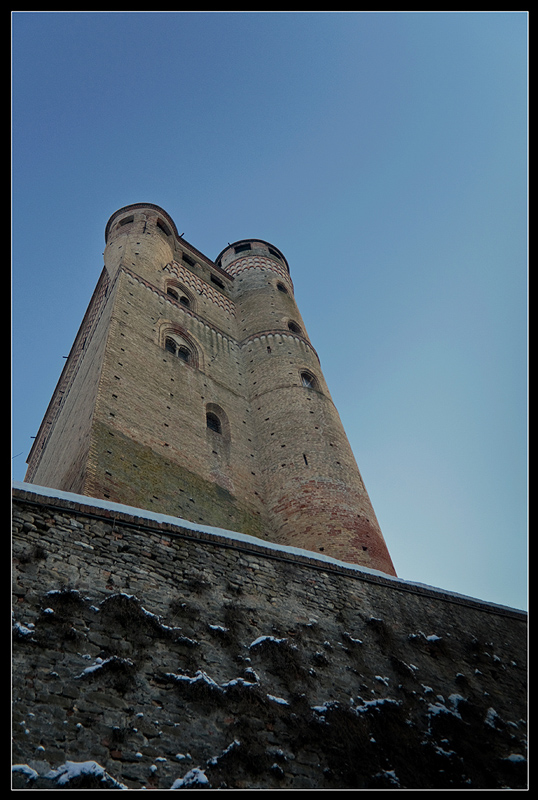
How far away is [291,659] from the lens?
527cm

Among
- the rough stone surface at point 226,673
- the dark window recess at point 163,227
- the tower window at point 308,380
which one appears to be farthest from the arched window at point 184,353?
the rough stone surface at point 226,673

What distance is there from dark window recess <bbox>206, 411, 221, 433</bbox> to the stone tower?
4cm

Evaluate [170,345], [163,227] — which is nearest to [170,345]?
[170,345]

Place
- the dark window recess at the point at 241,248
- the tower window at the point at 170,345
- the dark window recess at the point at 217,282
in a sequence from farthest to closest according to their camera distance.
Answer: the dark window recess at the point at 241,248, the dark window recess at the point at 217,282, the tower window at the point at 170,345

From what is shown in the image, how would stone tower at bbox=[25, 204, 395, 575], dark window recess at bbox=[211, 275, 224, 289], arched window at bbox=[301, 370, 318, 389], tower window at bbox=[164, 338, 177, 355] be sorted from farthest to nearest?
dark window recess at bbox=[211, 275, 224, 289] → arched window at bbox=[301, 370, 318, 389] → tower window at bbox=[164, 338, 177, 355] → stone tower at bbox=[25, 204, 395, 575]

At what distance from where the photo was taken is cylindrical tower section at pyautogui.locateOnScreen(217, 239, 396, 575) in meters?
10.8

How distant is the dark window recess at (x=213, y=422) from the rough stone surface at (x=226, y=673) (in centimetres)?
692

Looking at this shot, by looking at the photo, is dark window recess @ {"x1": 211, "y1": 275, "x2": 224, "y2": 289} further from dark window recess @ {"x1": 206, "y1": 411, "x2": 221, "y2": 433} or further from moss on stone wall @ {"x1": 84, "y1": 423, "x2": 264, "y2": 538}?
moss on stone wall @ {"x1": 84, "y1": 423, "x2": 264, "y2": 538}

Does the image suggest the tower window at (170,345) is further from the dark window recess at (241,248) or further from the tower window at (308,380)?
the dark window recess at (241,248)

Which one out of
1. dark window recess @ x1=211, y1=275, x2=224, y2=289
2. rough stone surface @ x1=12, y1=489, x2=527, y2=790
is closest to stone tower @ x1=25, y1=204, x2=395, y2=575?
dark window recess @ x1=211, y1=275, x2=224, y2=289

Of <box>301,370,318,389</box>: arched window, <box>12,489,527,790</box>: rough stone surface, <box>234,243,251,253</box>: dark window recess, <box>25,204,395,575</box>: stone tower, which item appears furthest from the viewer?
<box>234,243,251,253</box>: dark window recess

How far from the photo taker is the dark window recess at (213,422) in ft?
43.8

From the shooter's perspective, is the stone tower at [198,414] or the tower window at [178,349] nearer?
the stone tower at [198,414]
